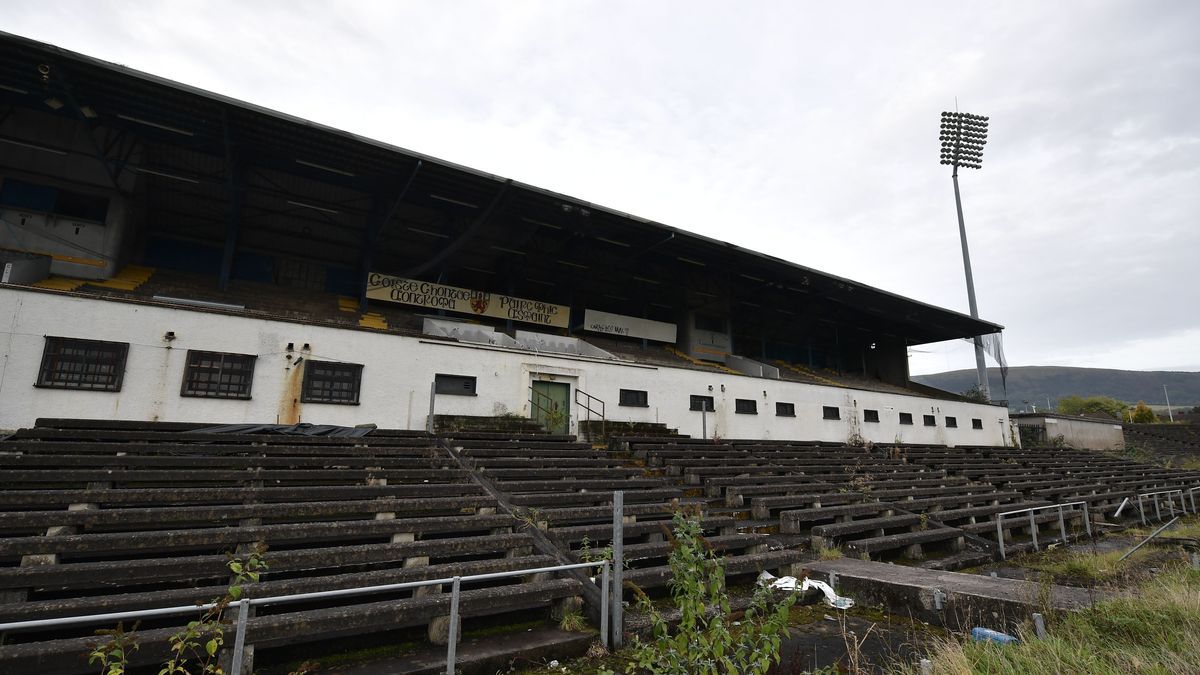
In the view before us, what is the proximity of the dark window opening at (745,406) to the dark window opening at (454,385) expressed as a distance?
A: 980 centimetres

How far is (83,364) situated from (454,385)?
7.70 meters

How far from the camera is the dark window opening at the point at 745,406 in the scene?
1906cm

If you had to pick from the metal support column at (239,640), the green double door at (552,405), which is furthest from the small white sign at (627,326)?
the metal support column at (239,640)

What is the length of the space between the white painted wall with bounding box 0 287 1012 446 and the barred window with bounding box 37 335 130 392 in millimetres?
125

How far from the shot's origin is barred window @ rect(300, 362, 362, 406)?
41.4 feet

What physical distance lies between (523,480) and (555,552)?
10.1 ft

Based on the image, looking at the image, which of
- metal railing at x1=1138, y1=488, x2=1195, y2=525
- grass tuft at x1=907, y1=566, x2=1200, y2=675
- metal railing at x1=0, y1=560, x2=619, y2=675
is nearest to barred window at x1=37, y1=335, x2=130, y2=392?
metal railing at x1=0, y1=560, x2=619, y2=675

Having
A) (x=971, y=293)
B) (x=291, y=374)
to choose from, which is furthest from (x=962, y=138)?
Result: (x=291, y=374)

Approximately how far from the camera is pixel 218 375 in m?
11.8

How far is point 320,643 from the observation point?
516 cm

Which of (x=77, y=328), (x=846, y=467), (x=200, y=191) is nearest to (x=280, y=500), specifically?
(x=77, y=328)

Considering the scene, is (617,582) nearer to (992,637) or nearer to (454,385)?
(992,637)

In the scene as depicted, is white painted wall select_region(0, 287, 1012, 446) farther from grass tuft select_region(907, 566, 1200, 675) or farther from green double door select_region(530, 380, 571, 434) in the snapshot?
grass tuft select_region(907, 566, 1200, 675)

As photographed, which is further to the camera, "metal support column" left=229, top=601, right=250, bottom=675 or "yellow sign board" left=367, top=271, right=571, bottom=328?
"yellow sign board" left=367, top=271, right=571, bottom=328
